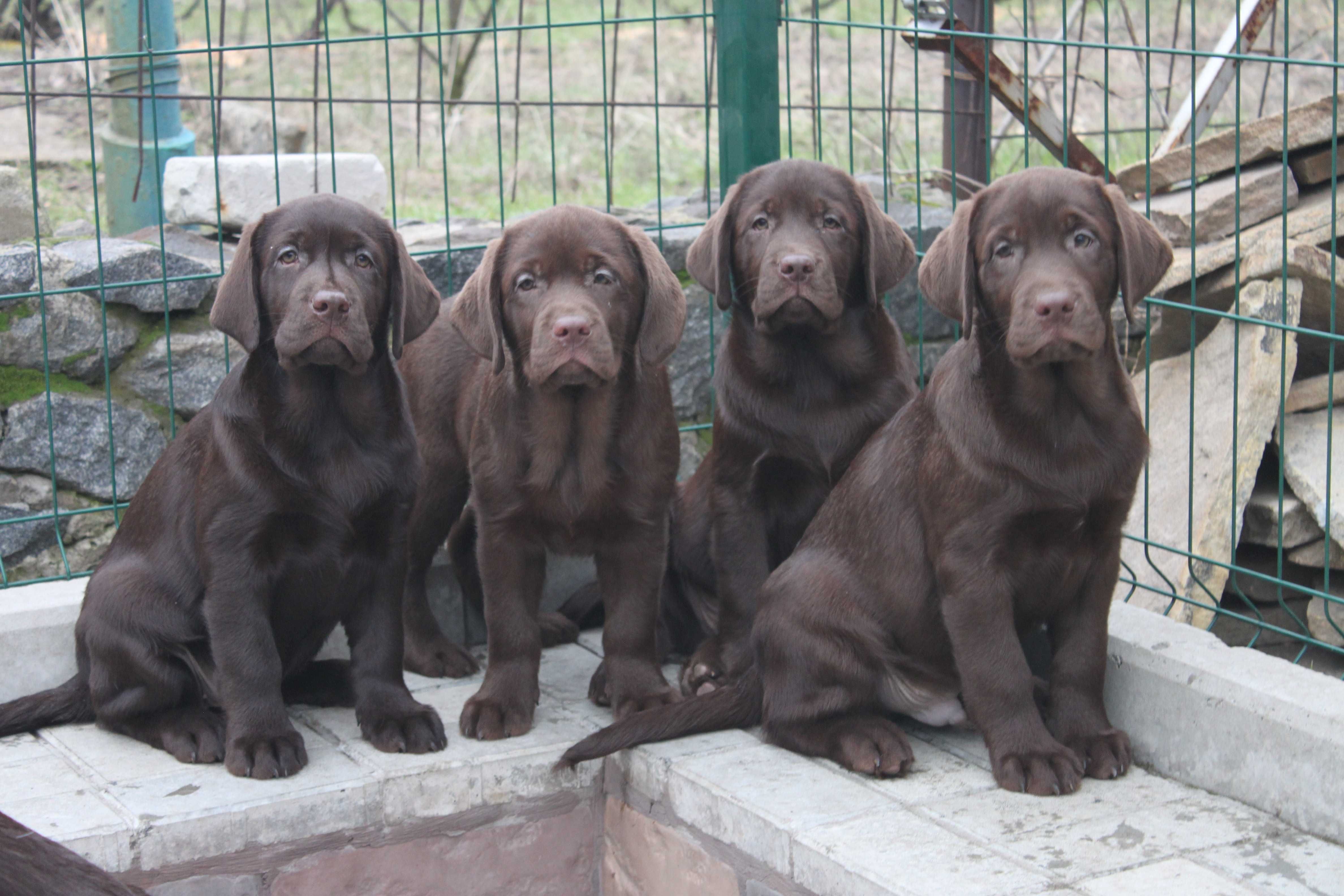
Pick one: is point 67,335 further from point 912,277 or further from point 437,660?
point 912,277

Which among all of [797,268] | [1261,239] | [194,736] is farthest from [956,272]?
[194,736]

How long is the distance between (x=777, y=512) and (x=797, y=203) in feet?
3.13

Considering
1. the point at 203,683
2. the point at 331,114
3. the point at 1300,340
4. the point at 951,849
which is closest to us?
the point at 951,849

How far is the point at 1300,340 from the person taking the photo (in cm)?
545

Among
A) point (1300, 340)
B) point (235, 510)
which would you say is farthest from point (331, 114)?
point (1300, 340)

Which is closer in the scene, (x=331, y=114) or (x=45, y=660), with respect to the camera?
(x=45, y=660)

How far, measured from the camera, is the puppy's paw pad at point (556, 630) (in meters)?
5.33

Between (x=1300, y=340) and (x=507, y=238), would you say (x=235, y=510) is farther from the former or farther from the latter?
(x=1300, y=340)

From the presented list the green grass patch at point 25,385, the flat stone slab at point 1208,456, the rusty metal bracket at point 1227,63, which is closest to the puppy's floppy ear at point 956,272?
the flat stone slab at point 1208,456

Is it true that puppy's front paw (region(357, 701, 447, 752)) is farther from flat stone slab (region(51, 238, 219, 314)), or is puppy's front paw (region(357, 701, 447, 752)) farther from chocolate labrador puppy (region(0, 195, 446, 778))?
flat stone slab (region(51, 238, 219, 314))

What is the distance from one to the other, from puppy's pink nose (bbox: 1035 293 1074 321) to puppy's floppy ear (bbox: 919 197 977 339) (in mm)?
301

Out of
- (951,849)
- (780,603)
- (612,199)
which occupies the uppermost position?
(612,199)

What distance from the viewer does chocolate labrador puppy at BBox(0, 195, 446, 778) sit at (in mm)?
4066

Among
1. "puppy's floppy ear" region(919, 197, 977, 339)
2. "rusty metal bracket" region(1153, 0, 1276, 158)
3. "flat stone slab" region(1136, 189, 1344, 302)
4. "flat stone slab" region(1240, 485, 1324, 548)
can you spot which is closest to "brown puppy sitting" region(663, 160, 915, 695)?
"puppy's floppy ear" region(919, 197, 977, 339)
